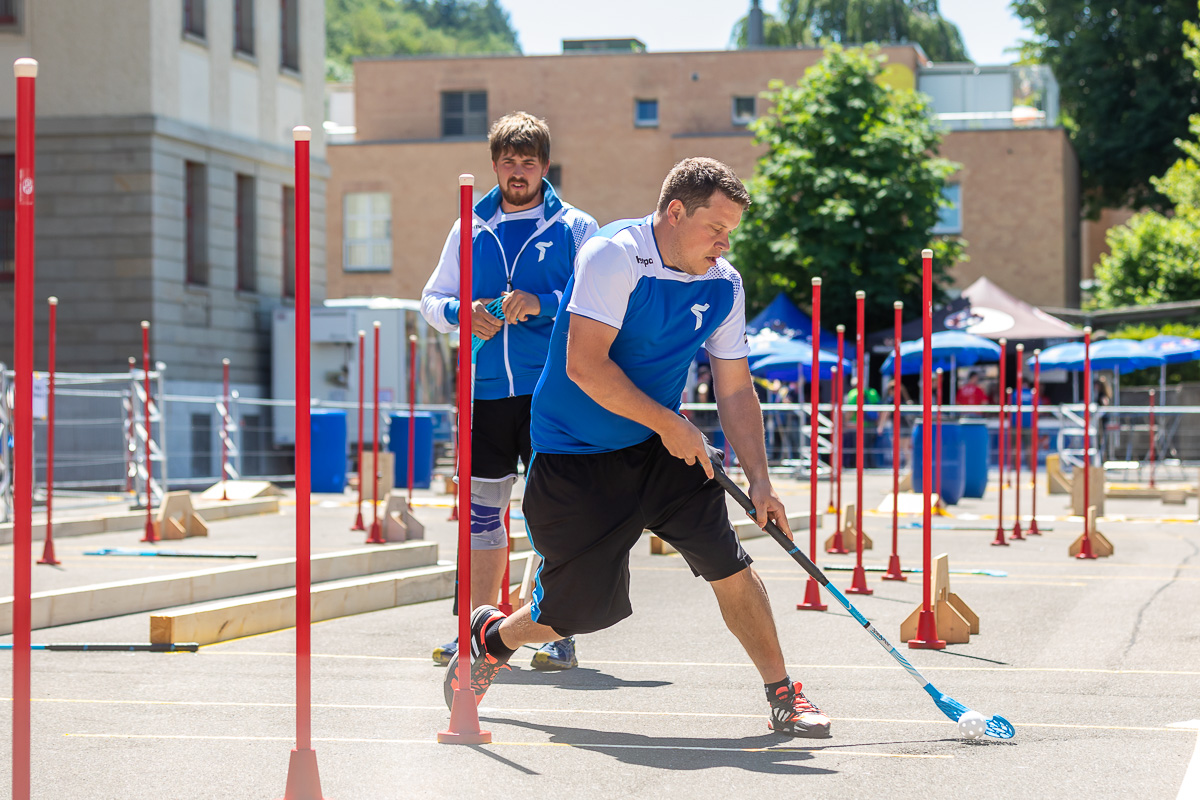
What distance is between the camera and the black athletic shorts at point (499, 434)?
6117mm

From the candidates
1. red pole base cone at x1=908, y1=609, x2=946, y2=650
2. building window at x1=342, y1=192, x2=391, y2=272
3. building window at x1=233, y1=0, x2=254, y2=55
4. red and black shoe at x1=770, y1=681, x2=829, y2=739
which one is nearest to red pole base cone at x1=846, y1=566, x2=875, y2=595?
red pole base cone at x1=908, y1=609, x2=946, y2=650

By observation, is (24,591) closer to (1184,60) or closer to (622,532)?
(622,532)

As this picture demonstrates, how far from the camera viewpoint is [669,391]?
5.03 meters

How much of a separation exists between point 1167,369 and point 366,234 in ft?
79.4

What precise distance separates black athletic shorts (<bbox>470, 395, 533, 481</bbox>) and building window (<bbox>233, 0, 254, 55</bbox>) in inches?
910

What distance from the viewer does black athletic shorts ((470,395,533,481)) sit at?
6117 mm

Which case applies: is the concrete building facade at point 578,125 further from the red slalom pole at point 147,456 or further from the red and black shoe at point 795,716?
the red and black shoe at point 795,716

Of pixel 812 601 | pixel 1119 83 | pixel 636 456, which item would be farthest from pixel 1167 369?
pixel 636 456

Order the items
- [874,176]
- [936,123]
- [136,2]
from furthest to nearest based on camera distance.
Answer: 1. [936,123]
2. [874,176]
3. [136,2]

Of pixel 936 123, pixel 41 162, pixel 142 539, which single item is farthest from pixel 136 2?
pixel 936 123

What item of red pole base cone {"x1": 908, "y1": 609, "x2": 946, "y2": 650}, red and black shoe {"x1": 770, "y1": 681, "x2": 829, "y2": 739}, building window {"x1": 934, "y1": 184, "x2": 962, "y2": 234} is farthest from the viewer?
building window {"x1": 934, "y1": 184, "x2": 962, "y2": 234}

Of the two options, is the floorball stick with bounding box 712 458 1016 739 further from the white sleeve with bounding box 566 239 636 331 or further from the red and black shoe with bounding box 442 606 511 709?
the red and black shoe with bounding box 442 606 511 709

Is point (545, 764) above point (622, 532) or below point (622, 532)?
below

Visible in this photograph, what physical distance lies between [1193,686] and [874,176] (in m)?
29.0
